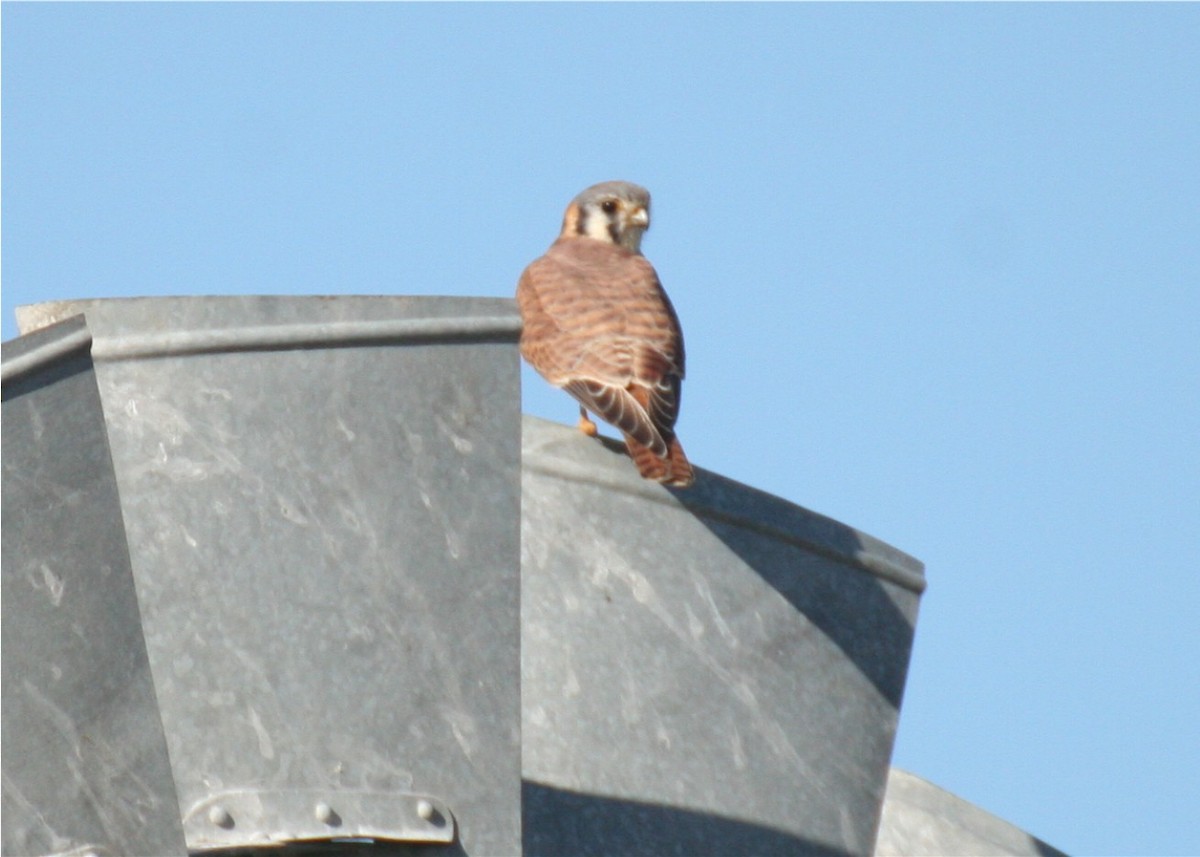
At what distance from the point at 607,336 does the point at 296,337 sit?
7.92ft

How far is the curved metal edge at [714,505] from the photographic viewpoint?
245cm

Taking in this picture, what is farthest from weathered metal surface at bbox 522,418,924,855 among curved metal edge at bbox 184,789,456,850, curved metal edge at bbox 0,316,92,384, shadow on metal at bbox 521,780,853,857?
curved metal edge at bbox 0,316,92,384

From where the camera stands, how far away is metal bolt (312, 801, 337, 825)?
6.05 ft

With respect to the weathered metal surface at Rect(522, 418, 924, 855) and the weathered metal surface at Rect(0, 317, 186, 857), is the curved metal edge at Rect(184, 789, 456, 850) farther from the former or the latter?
the weathered metal surface at Rect(522, 418, 924, 855)

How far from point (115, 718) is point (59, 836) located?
101mm

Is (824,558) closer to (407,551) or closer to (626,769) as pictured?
(626,769)

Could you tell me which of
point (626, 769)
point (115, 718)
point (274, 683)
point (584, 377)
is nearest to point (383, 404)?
point (274, 683)

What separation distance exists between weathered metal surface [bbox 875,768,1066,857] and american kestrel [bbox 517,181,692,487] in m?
0.71

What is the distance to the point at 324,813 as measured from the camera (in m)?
1.85

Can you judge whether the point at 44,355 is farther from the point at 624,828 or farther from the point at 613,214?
the point at 613,214

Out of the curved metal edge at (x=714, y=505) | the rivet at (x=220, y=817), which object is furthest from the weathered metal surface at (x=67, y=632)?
the curved metal edge at (x=714, y=505)

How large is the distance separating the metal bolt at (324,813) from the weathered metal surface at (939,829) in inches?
61.0

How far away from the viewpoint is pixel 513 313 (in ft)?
6.45

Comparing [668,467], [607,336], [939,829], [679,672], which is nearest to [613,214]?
[607,336]
